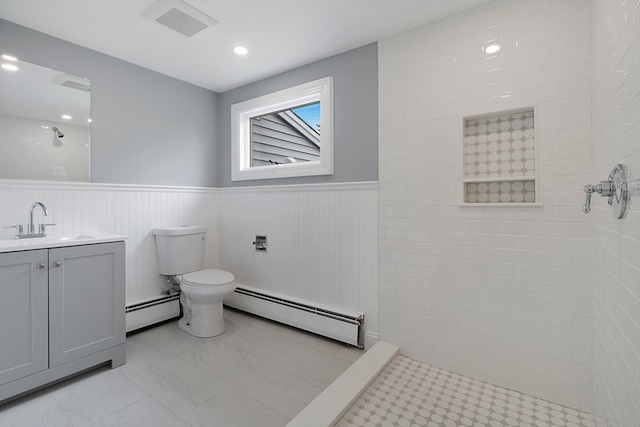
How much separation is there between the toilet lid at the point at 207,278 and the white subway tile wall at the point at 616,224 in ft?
7.73

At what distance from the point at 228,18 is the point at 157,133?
134cm

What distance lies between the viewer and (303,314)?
268 centimetres

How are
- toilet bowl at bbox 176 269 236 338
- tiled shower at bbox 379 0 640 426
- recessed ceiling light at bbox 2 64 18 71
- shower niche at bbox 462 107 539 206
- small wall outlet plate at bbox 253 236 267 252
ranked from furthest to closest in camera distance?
1. small wall outlet plate at bbox 253 236 267 252
2. toilet bowl at bbox 176 269 236 338
3. recessed ceiling light at bbox 2 64 18 71
4. shower niche at bbox 462 107 539 206
5. tiled shower at bbox 379 0 640 426

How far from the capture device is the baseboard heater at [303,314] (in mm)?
2404

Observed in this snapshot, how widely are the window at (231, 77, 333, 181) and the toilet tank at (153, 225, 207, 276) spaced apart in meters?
0.79

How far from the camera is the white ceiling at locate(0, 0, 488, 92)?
1.91m

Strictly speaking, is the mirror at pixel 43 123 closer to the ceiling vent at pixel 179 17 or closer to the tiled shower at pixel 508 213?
the ceiling vent at pixel 179 17

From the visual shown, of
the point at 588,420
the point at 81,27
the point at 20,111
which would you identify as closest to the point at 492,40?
the point at 588,420

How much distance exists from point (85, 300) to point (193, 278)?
0.76 metres

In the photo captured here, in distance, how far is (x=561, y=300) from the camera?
1692 millimetres

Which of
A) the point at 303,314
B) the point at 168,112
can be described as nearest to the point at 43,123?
the point at 168,112

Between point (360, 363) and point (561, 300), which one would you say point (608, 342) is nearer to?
point (561, 300)

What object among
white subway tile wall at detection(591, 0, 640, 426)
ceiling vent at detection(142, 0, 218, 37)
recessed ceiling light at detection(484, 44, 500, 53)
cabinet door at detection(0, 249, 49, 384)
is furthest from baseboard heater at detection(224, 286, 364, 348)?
ceiling vent at detection(142, 0, 218, 37)

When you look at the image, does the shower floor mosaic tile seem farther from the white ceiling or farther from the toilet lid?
the white ceiling
